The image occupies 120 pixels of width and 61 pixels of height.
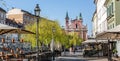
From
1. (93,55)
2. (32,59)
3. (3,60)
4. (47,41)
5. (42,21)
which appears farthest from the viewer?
(42,21)

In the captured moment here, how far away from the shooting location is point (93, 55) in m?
59.6

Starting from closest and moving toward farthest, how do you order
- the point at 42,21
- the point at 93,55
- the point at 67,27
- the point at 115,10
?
1. the point at 115,10
2. the point at 93,55
3. the point at 42,21
4. the point at 67,27

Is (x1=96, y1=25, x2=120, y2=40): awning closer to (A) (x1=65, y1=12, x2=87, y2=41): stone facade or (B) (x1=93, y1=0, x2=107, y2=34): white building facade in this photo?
(B) (x1=93, y1=0, x2=107, y2=34): white building facade

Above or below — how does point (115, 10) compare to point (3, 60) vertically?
above

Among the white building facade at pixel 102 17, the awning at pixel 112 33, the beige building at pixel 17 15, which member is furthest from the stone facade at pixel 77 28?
the awning at pixel 112 33

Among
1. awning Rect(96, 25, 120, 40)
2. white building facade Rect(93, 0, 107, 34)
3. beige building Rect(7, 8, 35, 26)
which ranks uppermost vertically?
beige building Rect(7, 8, 35, 26)

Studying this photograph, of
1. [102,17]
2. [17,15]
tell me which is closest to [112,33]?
[102,17]

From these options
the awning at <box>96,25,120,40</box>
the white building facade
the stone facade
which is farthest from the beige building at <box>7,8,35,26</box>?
the awning at <box>96,25,120,40</box>

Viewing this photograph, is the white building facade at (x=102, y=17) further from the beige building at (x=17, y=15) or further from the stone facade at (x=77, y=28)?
the stone facade at (x=77, y=28)

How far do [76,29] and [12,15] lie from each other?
2536 centimetres

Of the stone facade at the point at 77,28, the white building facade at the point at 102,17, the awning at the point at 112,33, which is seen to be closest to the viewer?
the awning at the point at 112,33

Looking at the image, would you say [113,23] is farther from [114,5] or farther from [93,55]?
[93,55]

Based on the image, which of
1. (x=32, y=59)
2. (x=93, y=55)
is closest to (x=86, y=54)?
(x=93, y=55)

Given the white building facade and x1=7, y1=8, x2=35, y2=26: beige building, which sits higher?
x1=7, y1=8, x2=35, y2=26: beige building
